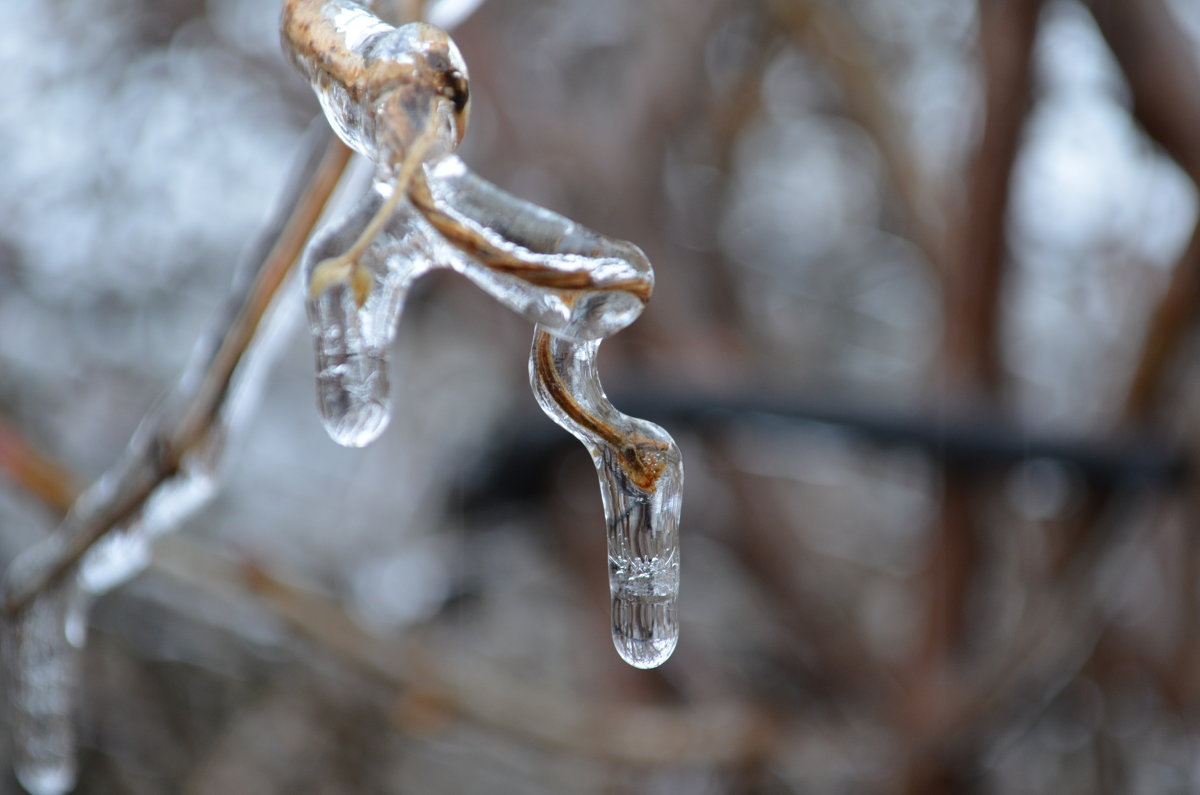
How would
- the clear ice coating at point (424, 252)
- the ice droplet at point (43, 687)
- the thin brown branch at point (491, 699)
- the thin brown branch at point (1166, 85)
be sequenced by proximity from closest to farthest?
the clear ice coating at point (424, 252), the ice droplet at point (43, 687), the thin brown branch at point (491, 699), the thin brown branch at point (1166, 85)

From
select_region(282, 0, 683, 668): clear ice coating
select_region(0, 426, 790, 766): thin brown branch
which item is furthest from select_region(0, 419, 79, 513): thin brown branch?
select_region(282, 0, 683, 668): clear ice coating

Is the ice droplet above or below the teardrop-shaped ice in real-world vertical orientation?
below

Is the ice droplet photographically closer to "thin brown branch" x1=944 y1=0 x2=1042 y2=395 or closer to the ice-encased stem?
the ice-encased stem

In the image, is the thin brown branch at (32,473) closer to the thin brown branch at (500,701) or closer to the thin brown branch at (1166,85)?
the thin brown branch at (500,701)

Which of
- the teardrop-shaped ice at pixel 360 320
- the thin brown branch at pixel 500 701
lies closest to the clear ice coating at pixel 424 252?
the teardrop-shaped ice at pixel 360 320

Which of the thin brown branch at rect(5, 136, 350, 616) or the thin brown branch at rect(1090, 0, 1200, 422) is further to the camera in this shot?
the thin brown branch at rect(1090, 0, 1200, 422)

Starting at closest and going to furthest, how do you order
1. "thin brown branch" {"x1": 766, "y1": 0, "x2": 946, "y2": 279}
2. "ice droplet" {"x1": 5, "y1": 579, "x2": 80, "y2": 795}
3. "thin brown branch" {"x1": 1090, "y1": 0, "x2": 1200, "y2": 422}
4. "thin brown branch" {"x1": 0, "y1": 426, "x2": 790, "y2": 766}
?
1. "ice droplet" {"x1": 5, "y1": 579, "x2": 80, "y2": 795}
2. "thin brown branch" {"x1": 0, "y1": 426, "x2": 790, "y2": 766}
3. "thin brown branch" {"x1": 1090, "y1": 0, "x2": 1200, "y2": 422}
4. "thin brown branch" {"x1": 766, "y1": 0, "x2": 946, "y2": 279}
